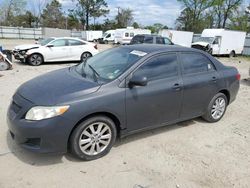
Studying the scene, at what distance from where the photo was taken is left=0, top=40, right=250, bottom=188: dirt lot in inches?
115

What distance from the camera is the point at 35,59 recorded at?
11219 millimetres

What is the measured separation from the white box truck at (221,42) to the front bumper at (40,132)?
19.6 metres

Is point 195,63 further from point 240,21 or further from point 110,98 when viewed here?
point 240,21

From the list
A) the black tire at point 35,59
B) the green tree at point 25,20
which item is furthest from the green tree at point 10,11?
the black tire at point 35,59

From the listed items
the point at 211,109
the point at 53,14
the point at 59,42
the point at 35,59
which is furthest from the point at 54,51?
the point at 53,14

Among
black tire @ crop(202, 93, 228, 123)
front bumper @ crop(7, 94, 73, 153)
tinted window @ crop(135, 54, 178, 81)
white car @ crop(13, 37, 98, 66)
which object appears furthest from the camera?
white car @ crop(13, 37, 98, 66)

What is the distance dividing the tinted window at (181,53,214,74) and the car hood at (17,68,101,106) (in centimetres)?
169

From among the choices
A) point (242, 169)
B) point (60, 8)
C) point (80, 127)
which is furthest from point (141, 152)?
point (60, 8)

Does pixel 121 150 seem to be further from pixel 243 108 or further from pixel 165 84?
pixel 243 108

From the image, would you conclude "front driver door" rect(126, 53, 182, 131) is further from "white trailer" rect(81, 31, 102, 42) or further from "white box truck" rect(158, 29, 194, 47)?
"white trailer" rect(81, 31, 102, 42)

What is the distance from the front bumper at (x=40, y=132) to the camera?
2.88 m

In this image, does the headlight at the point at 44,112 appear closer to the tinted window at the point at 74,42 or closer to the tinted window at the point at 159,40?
the tinted window at the point at 74,42

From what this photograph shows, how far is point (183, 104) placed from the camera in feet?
13.3

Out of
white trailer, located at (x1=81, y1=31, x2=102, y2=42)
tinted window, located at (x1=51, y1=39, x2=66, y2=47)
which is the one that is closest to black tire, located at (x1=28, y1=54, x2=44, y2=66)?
tinted window, located at (x1=51, y1=39, x2=66, y2=47)
